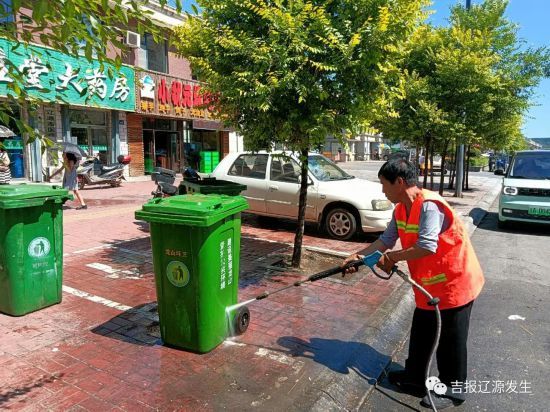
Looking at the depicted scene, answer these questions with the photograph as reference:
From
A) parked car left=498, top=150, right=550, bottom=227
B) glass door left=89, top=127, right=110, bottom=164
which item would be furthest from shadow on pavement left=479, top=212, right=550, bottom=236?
glass door left=89, top=127, right=110, bottom=164

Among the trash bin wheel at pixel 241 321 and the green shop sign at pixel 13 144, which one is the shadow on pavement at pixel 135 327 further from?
the green shop sign at pixel 13 144

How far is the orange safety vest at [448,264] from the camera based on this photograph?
2.76 metres

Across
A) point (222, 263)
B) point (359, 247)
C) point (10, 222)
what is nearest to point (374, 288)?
point (359, 247)

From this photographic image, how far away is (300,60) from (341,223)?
3611mm

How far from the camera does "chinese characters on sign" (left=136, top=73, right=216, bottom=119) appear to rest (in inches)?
671

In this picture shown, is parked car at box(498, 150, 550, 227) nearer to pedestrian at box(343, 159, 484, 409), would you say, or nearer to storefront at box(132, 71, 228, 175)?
pedestrian at box(343, 159, 484, 409)

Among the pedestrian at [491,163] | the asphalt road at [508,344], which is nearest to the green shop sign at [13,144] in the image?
the asphalt road at [508,344]

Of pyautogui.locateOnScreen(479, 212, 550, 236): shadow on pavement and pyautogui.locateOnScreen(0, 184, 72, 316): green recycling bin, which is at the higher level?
pyautogui.locateOnScreen(0, 184, 72, 316): green recycling bin

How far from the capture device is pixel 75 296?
4574 millimetres

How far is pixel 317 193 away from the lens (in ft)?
24.9

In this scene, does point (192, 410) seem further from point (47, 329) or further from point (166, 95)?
point (166, 95)

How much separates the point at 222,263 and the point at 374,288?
2447 millimetres

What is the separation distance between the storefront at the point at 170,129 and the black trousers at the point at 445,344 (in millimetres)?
14609

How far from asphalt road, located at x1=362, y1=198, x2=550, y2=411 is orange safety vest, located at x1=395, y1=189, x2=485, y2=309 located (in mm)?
834
